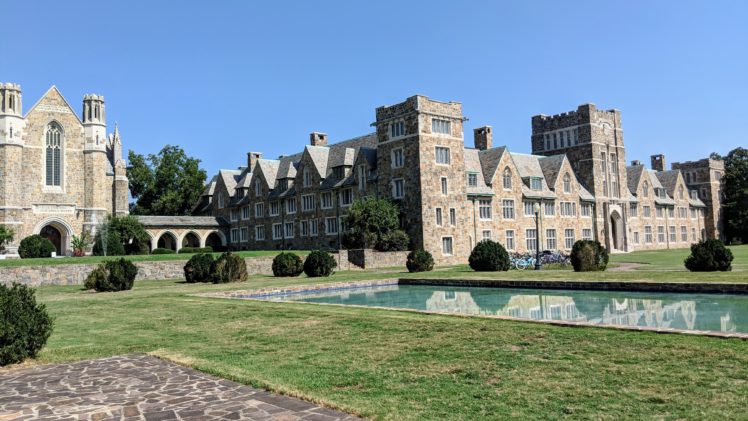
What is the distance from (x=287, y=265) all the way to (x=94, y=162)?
1205 inches

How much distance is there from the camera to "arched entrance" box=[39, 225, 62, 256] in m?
55.2

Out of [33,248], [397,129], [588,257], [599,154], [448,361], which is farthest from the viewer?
[599,154]

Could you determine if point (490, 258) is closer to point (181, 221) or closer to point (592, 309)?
point (592, 309)

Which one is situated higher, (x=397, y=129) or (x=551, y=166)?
(x=397, y=129)

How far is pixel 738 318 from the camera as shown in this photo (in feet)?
44.4

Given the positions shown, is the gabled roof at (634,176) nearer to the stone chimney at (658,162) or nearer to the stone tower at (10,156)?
the stone chimney at (658,162)

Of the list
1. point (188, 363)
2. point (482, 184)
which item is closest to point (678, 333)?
point (188, 363)

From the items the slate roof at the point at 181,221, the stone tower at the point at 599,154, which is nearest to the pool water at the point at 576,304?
the slate roof at the point at 181,221

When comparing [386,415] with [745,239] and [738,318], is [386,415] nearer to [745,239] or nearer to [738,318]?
[738,318]

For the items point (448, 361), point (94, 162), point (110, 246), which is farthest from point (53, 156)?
point (448, 361)

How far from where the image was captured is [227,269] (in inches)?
1233

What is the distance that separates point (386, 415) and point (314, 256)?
2839 cm

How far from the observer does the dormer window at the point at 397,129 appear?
4769cm

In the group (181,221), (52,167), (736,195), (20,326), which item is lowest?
(20,326)
